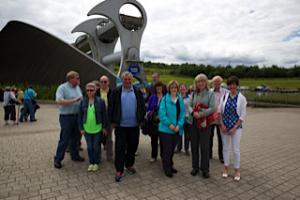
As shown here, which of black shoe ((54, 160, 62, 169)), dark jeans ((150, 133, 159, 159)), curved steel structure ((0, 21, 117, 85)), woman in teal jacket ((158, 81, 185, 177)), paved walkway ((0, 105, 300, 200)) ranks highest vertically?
curved steel structure ((0, 21, 117, 85))

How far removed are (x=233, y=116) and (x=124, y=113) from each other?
1.78 metres

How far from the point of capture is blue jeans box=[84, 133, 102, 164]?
12.5ft

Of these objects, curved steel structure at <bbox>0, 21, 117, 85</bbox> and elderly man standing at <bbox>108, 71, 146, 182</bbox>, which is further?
curved steel structure at <bbox>0, 21, 117, 85</bbox>

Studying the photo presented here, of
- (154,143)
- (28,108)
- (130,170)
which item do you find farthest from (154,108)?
(28,108)

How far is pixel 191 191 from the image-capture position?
10.1 ft

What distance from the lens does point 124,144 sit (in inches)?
138

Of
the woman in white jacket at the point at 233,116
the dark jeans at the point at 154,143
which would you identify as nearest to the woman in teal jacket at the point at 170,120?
the dark jeans at the point at 154,143

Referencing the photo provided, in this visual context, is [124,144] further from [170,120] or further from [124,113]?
[170,120]

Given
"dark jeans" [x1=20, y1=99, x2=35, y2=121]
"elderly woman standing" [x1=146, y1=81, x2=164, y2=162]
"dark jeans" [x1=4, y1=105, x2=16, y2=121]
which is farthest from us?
"dark jeans" [x1=20, y1=99, x2=35, y2=121]

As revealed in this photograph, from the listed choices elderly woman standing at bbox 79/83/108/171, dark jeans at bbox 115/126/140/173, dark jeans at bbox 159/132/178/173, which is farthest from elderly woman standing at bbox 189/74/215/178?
elderly woman standing at bbox 79/83/108/171

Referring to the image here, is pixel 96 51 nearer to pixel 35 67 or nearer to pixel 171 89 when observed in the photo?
pixel 35 67

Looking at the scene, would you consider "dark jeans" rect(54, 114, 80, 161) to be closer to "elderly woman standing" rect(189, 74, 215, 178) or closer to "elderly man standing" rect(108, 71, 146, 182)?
"elderly man standing" rect(108, 71, 146, 182)

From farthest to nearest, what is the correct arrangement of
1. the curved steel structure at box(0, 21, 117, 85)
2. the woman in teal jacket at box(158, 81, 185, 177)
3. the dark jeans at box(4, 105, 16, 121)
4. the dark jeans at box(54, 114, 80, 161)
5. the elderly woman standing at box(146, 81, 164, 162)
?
the curved steel structure at box(0, 21, 117, 85) < the dark jeans at box(4, 105, 16, 121) < the elderly woman standing at box(146, 81, 164, 162) < the dark jeans at box(54, 114, 80, 161) < the woman in teal jacket at box(158, 81, 185, 177)

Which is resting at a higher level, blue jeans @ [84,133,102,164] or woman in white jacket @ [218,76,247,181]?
woman in white jacket @ [218,76,247,181]
